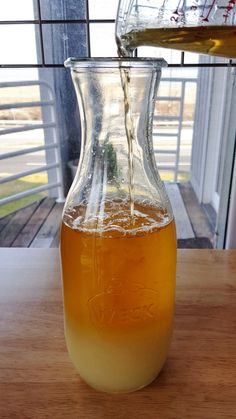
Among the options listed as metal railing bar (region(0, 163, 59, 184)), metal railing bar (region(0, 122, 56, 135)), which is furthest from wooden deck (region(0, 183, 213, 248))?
metal railing bar (region(0, 122, 56, 135))

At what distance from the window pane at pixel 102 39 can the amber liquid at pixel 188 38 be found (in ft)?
2.22

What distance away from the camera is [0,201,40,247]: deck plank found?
1752mm

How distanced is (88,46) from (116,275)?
985mm

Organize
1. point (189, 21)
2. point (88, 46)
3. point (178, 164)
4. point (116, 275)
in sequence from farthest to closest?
point (178, 164) → point (88, 46) → point (189, 21) → point (116, 275)

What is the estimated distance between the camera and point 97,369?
42cm

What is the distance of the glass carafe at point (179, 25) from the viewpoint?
48cm

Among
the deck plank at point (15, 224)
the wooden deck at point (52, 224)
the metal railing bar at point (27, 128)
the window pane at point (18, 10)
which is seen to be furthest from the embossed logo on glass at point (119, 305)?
the metal railing bar at point (27, 128)

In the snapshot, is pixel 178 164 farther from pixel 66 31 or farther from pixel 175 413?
pixel 175 413

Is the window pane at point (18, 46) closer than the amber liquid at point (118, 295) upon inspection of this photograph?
No

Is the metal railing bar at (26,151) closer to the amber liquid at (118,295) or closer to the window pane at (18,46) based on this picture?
the window pane at (18,46)

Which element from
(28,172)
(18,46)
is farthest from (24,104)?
(18,46)

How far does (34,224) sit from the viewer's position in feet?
6.08

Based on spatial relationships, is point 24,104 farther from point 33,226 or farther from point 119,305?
point 119,305

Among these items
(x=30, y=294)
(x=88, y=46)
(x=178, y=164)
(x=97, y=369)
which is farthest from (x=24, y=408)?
(x=178, y=164)
